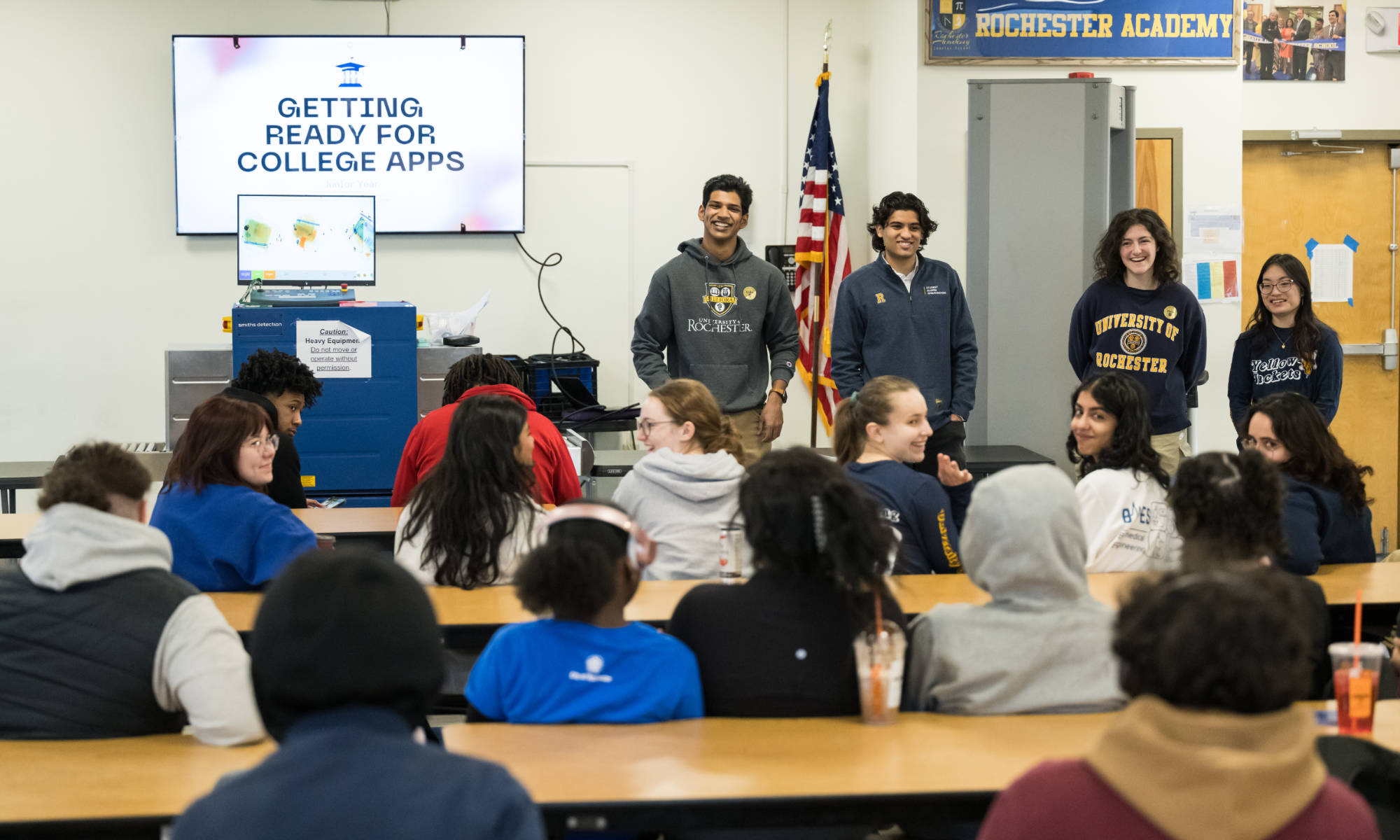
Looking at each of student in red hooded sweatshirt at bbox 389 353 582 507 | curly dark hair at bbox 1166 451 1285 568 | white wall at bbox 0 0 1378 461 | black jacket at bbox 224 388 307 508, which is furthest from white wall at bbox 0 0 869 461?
curly dark hair at bbox 1166 451 1285 568

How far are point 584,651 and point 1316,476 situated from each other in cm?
209

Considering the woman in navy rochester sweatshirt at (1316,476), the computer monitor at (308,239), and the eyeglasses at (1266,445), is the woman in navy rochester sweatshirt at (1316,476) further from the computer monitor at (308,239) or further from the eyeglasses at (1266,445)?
the computer monitor at (308,239)

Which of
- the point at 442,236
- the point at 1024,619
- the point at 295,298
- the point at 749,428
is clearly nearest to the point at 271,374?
the point at 295,298

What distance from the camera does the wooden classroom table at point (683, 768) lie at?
154cm

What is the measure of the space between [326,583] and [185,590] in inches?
34.7

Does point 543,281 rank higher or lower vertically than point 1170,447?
higher

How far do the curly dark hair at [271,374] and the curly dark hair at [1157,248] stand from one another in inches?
111

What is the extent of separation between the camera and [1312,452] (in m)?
3.02

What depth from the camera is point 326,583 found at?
1.10 meters

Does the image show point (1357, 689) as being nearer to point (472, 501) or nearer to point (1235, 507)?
point (1235, 507)

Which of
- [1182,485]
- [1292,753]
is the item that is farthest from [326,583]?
[1182,485]

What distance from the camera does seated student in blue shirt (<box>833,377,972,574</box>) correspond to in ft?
9.66

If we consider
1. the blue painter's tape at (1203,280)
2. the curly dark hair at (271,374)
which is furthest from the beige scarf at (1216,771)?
the blue painter's tape at (1203,280)

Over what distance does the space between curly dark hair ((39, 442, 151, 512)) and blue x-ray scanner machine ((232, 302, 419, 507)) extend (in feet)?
10.3
